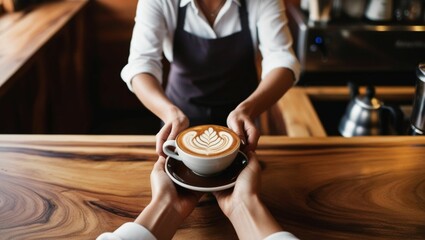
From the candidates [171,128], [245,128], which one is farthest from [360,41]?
[171,128]

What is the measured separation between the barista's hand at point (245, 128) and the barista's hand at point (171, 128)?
0.43 feet

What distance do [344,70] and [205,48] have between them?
1106 millimetres

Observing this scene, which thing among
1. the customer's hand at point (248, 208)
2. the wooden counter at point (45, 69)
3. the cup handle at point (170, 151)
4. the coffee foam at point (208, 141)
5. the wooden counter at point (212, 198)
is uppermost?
the coffee foam at point (208, 141)

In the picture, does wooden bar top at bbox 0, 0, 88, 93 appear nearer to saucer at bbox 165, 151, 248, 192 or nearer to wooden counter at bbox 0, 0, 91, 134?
wooden counter at bbox 0, 0, 91, 134

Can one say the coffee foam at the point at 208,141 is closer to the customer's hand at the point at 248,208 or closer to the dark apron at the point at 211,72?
the customer's hand at the point at 248,208

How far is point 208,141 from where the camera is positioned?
925 millimetres

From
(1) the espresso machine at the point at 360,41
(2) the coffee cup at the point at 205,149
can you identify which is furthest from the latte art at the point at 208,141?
(1) the espresso machine at the point at 360,41

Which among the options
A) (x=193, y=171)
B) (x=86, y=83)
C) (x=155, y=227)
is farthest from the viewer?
(x=86, y=83)

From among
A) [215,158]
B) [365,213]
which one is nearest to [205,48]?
[215,158]

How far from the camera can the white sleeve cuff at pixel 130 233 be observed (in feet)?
2.50

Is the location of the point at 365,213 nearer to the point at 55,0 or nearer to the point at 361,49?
the point at 361,49

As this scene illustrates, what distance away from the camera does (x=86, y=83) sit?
2.93 meters

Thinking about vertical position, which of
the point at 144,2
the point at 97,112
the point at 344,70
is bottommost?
the point at 97,112

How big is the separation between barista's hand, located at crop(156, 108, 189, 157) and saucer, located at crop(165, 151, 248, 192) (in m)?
0.06
